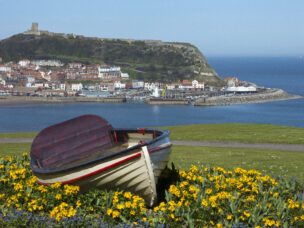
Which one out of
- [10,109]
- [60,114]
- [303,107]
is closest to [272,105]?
[303,107]

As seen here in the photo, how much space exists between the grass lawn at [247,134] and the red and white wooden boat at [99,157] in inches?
577

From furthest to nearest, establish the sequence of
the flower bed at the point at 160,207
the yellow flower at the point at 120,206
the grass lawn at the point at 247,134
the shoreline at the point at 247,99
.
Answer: the shoreline at the point at 247,99, the grass lawn at the point at 247,134, the yellow flower at the point at 120,206, the flower bed at the point at 160,207

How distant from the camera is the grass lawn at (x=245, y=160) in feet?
54.0

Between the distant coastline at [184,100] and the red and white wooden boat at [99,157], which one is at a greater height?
the red and white wooden boat at [99,157]

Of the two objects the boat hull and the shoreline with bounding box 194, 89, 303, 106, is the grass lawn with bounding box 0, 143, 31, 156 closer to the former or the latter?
the boat hull

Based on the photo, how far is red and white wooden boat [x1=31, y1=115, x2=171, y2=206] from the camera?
11031 mm

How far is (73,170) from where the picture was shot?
37.5 feet

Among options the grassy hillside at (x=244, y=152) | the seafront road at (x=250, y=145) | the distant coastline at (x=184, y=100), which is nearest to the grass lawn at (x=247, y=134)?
the grassy hillside at (x=244, y=152)

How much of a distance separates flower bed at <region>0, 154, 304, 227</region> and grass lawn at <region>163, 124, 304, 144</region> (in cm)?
1535

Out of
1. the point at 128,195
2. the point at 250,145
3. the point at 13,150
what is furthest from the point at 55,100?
the point at 128,195

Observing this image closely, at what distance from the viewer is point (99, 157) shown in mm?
12180

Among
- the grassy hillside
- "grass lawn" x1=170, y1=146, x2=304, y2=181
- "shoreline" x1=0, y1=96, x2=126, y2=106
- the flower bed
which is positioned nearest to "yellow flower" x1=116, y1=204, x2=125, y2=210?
the flower bed

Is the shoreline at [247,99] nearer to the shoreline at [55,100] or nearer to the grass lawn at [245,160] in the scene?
the shoreline at [55,100]

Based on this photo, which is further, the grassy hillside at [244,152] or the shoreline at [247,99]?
the shoreline at [247,99]
